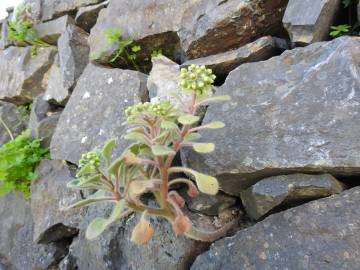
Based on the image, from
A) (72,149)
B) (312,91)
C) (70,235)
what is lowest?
(70,235)

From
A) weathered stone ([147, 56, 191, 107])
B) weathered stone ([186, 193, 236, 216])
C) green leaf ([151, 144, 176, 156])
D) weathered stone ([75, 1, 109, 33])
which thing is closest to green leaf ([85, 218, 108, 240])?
green leaf ([151, 144, 176, 156])

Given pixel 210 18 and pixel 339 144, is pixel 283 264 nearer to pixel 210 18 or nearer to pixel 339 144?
pixel 339 144

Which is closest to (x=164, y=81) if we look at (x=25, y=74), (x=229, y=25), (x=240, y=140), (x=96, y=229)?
(x=229, y=25)

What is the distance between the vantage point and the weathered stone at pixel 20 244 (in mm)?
3206

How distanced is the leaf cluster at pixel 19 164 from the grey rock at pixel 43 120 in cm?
11

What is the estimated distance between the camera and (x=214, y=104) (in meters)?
2.33

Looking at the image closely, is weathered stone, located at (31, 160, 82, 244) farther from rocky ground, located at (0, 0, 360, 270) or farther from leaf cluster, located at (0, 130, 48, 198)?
leaf cluster, located at (0, 130, 48, 198)

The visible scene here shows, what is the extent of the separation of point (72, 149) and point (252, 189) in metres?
1.77

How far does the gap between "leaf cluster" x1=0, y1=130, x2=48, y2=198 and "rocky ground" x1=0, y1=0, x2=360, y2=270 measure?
16cm

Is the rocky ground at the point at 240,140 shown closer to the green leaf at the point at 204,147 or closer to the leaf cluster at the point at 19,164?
the leaf cluster at the point at 19,164

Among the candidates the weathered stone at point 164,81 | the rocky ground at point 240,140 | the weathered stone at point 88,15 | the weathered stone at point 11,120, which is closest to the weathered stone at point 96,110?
the rocky ground at point 240,140

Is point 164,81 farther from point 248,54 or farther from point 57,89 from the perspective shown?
point 57,89

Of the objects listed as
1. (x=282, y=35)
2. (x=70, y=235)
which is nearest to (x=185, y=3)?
(x=282, y=35)

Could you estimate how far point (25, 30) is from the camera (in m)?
5.05
